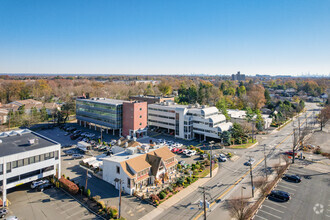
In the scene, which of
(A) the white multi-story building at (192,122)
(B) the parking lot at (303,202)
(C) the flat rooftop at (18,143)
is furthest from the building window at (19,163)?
(A) the white multi-story building at (192,122)

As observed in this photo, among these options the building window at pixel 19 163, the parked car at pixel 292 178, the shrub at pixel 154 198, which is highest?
the building window at pixel 19 163

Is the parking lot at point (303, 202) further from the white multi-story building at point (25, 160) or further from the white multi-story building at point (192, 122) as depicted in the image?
the white multi-story building at point (25, 160)

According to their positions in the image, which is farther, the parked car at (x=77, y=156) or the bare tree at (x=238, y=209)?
the parked car at (x=77, y=156)

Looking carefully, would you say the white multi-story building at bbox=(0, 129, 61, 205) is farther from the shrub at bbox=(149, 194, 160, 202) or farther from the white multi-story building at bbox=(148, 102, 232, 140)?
the white multi-story building at bbox=(148, 102, 232, 140)

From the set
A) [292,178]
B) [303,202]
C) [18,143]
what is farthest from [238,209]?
[18,143]

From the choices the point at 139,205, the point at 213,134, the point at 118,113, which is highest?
the point at 118,113

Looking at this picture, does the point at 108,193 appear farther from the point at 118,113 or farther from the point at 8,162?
the point at 118,113

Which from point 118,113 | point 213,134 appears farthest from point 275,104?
point 118,113
